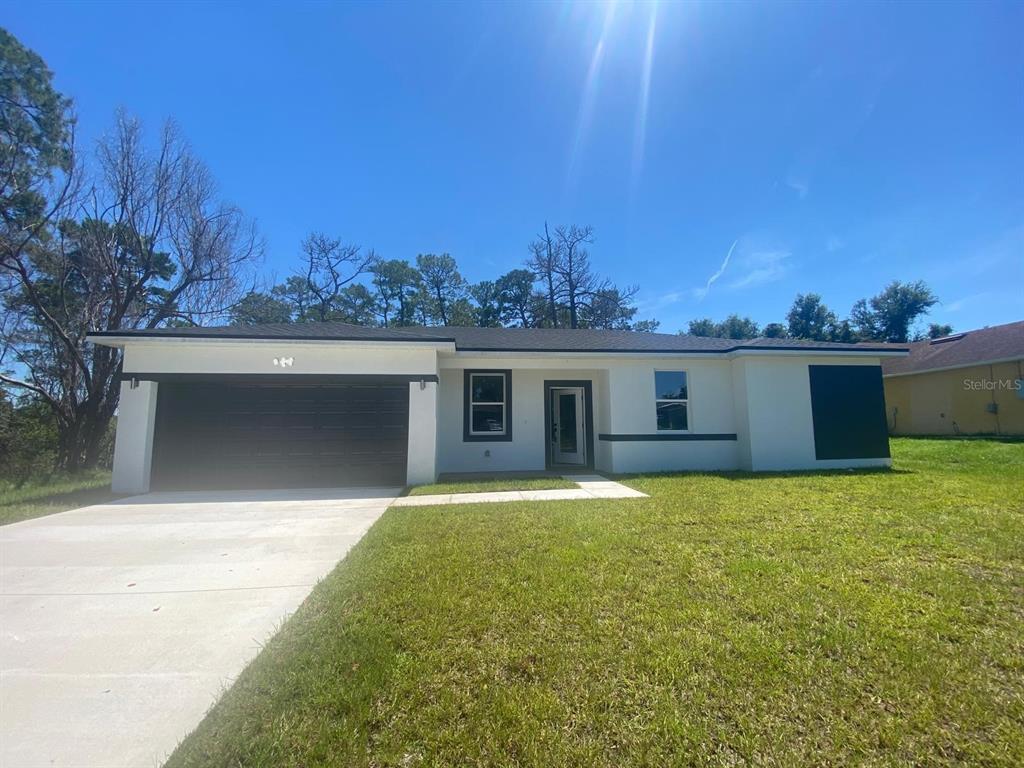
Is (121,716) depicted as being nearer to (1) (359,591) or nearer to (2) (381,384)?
(1) (359,591)

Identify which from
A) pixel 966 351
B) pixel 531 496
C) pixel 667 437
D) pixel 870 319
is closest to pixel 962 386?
pixel 966 351

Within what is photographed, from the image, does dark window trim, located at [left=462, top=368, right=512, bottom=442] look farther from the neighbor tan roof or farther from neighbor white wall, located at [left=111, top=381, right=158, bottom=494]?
the neighbor tan roof

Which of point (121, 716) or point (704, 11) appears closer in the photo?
point (121, 716)

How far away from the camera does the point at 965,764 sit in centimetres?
174

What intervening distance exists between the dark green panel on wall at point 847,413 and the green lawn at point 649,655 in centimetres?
586

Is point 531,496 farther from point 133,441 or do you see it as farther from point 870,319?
point 870,319

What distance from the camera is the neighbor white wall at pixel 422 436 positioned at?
30.2 feet

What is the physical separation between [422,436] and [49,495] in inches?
300

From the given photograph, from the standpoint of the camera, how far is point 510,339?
38.4ft

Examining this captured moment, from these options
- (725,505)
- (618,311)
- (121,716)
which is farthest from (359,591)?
(618,311)

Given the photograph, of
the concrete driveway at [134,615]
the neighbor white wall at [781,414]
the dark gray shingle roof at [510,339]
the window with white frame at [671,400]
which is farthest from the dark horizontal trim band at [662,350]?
the concrete driveway at [134,615]

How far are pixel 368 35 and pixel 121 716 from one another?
11.4 metres

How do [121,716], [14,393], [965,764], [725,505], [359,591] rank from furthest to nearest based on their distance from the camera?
[14,393]
[725,505]
[359,591]
[121,716]
[965,764]

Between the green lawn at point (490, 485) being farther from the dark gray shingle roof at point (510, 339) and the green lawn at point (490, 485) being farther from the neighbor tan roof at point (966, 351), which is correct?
the neighbor tan roof at point (966, 351)
